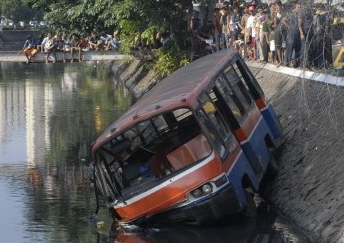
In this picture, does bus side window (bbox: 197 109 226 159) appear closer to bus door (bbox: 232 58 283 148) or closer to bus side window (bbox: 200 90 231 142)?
bus side window (bbox: 200 90 231 142)

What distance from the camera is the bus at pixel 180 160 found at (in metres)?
15.3

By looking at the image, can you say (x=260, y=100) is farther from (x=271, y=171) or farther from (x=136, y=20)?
(x=136, y=20)

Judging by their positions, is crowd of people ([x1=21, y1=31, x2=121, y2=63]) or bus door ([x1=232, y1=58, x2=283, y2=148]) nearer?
bus door ([x1=232, y1=58, x2=283, y2=148])

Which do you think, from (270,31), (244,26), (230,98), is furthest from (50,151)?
(230,98)

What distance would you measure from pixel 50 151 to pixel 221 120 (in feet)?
36.9

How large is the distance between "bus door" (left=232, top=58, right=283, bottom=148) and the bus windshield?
358 centimetres

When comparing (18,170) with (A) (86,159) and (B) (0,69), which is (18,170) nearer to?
(A) (86,159)

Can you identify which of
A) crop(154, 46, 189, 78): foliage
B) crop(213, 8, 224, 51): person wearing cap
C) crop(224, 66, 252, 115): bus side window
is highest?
crop(224, 66, 252, 115): bus side window

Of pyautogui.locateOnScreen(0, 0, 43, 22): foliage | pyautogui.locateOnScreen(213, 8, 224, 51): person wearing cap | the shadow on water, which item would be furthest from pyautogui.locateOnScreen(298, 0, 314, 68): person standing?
pyautogui.locateOnScreen(0, 0, 43, 22): foliage

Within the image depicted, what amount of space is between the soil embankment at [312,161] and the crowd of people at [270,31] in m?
0.68

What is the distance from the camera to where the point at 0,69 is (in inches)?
2499

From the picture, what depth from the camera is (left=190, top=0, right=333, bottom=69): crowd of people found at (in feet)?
49.6

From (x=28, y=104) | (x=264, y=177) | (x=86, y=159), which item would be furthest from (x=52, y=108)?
(x=264, y=177)

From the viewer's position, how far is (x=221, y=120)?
16641mm
